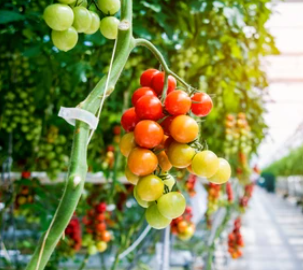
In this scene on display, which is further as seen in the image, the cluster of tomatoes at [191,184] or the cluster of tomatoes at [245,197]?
the cluster of tomatoes at [245,197]

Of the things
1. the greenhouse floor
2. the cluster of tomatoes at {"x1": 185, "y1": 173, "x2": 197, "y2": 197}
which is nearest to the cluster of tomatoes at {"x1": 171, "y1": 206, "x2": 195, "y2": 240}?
the cluster of tomatoes at {"x1": 185, "y1": 173, "x2": 197, "y2": 197}

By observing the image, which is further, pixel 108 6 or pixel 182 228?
pixel 182 228

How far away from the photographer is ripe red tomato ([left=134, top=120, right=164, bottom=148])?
438 millimetres

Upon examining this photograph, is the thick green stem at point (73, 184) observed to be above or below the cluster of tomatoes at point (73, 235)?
above

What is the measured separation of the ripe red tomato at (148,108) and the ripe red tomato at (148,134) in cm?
1

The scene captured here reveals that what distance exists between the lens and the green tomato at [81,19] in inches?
18.0

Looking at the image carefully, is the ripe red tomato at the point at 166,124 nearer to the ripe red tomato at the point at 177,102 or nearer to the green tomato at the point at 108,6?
the ripe red tomato at the point at 177,102

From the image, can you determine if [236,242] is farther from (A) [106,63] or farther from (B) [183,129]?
(B) [183,129]

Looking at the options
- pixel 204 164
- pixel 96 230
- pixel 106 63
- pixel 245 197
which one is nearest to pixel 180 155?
pixel 204 164

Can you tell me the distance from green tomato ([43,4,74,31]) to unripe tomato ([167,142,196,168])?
178 mm

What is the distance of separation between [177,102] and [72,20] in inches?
5.7

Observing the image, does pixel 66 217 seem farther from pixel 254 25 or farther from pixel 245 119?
pixel 245 119

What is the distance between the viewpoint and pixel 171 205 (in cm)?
44

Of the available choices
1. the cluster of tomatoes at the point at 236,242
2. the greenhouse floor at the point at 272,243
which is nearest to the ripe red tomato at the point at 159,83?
the cluster of tomatoes at the point at 236,242
